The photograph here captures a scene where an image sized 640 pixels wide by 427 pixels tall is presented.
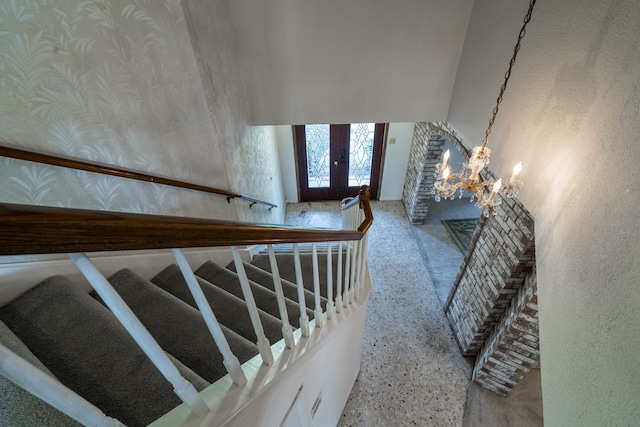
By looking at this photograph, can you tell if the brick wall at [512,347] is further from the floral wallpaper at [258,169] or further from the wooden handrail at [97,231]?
the floral wallpaper at [258,169]

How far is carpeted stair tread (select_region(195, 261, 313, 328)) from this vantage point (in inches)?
69.5

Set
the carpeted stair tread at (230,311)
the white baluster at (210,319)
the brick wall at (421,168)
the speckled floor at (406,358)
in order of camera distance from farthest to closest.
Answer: the brick wall at (421,168) → the speckled floor at (406,358) → the carpeted stair tread at (230,311) → the white baluster at (210,319)

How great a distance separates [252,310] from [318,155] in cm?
459

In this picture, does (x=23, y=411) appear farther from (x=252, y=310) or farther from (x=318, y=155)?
(x=318, y=155)

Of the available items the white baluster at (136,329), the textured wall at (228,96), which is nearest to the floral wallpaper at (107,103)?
the textured wall at (228,96)

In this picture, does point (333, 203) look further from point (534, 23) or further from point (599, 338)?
point (599, 338)

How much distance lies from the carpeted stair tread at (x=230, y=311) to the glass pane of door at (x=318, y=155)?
3.69m

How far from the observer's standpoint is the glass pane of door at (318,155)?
192 inches

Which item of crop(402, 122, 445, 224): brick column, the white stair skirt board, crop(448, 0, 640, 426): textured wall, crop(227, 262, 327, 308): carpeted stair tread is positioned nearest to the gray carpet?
crop(227, 262, 327, 308): carpeted stair tread

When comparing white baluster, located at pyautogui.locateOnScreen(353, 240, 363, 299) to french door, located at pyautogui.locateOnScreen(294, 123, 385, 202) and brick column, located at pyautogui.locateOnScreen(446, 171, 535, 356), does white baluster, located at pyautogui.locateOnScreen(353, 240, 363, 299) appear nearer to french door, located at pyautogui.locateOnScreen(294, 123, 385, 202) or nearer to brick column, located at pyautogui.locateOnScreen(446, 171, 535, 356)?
brick column, located at pyautogui.locateOnScreen(446, 171, 535, 356)

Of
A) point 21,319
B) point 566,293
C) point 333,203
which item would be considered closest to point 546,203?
point 566,293

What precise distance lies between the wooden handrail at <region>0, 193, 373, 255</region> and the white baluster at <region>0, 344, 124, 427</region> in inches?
5.7

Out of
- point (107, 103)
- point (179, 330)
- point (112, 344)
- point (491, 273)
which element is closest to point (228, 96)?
point (107, 103)

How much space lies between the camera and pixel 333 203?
5703mm
